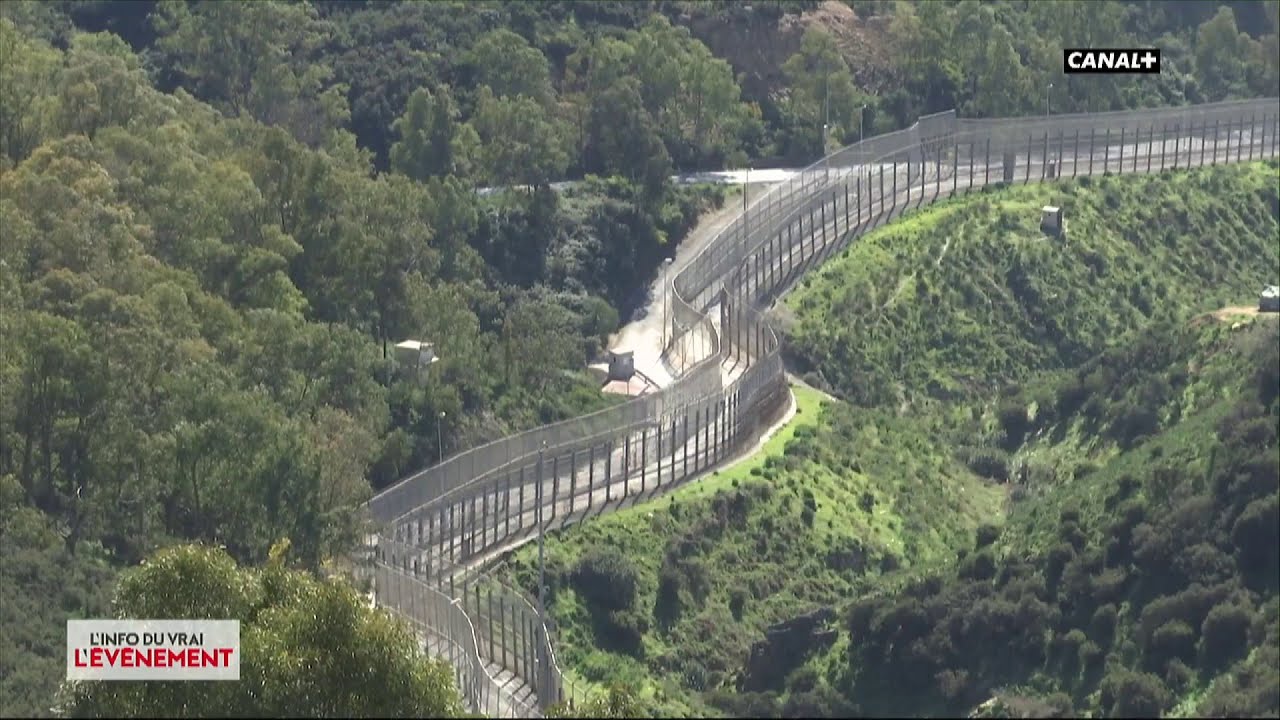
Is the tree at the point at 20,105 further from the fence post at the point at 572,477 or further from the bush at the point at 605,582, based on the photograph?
the bush at the point at 605,582

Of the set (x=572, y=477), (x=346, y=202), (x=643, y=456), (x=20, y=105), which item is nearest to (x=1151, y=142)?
(x=346, y=202)

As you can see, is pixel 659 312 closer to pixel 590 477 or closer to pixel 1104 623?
pixel 590 477

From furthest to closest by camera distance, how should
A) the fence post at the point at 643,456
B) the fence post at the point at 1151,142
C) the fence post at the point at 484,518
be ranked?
the fence post at the point at 1151,142 < the fence post at the point at 643,456 < the fence post at the point at 484,518

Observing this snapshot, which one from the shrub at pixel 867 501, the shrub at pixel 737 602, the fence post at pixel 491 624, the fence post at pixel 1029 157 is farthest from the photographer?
the fence post at pixel 1029 157

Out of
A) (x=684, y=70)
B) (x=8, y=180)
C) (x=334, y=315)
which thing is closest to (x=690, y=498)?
Result: (x=334, y=315)

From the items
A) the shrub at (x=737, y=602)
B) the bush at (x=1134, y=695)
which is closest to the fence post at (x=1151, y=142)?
the shrub at (x=737, y=602)

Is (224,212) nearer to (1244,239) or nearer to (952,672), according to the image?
(952,672)

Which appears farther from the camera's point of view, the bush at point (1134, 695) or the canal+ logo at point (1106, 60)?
the canal+ logo at point (1106, 60)
